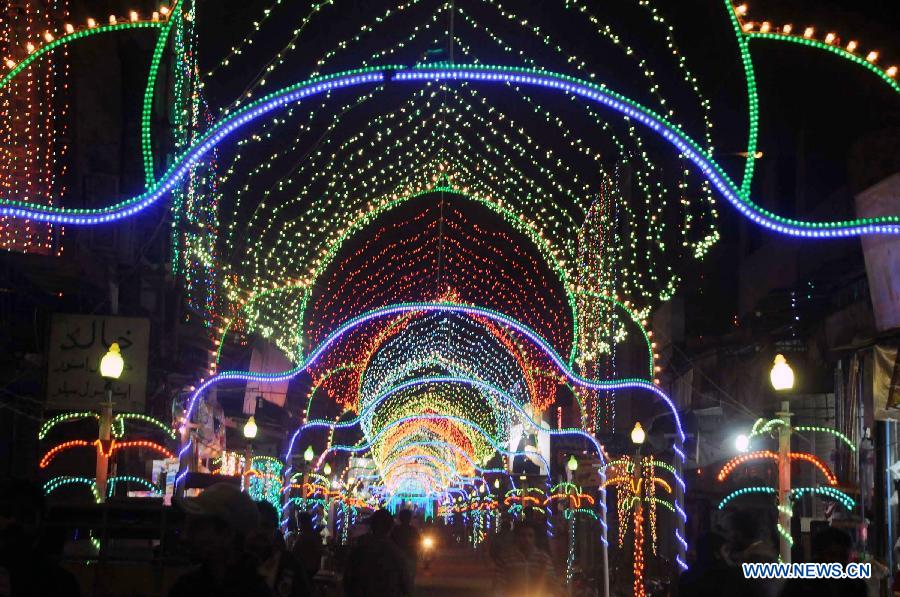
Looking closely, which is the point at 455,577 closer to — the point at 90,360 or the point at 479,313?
the point at 479,313

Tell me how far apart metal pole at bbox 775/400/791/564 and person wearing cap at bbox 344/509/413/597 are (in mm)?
4977

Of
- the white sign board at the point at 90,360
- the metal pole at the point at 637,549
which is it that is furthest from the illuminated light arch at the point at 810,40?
the metal pole at the point at 637,549

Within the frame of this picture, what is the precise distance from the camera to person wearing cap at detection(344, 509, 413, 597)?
11484 mm

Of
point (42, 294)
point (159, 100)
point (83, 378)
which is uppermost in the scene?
point (159, 100)

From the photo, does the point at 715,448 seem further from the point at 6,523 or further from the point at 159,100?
the point at 6,523

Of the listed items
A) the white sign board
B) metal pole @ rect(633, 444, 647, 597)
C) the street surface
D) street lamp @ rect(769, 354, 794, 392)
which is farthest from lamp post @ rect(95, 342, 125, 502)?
the street surface

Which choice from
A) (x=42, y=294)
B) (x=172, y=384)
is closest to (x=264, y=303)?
(x=172, y=384)

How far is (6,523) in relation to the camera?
5828 millimetres

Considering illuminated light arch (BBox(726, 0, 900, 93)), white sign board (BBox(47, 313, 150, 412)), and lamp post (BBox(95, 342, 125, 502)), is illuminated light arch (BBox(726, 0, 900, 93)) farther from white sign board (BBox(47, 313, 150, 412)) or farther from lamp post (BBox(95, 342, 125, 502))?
white sign board (BBox(47, 313, 150, 412))

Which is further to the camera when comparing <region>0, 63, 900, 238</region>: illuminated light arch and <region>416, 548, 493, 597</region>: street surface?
<region>416, 548, 493, 597</region>: street surface

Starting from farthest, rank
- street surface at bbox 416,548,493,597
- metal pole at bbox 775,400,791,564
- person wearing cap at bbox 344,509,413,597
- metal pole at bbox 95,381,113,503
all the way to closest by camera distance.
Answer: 1. street surface at bbox 416,548,493,597
2. metal pole at bbox 95,381,113,503
3. metal pole at bbox 775,400,791,564
4. person wearing cap at bbox 344,509,413,597

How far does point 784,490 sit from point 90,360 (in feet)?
37.0

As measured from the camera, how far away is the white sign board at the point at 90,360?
761 inches

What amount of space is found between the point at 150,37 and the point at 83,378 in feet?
43.4
